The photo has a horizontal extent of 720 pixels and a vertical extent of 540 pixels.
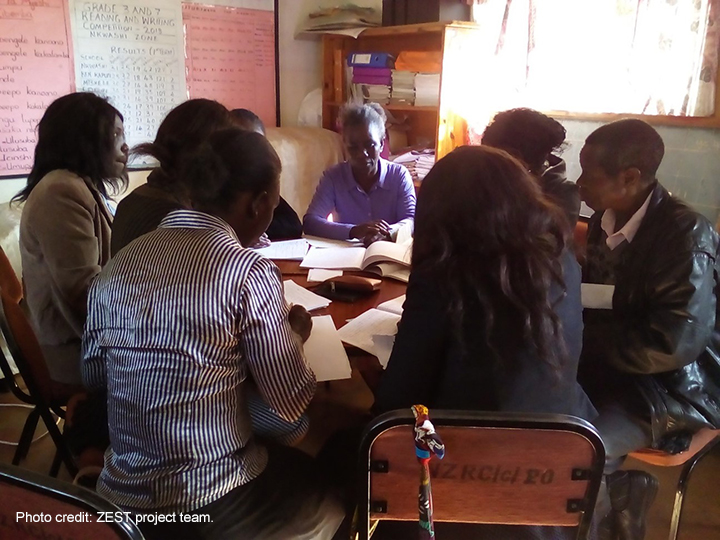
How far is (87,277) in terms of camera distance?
1655mm

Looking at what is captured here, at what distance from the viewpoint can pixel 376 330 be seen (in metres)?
1.43

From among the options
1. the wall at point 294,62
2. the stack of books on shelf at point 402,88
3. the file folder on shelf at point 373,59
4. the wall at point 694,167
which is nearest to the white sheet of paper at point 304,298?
the wall at point 694,167

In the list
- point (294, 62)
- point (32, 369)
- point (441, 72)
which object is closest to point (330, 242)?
point (32, 369)

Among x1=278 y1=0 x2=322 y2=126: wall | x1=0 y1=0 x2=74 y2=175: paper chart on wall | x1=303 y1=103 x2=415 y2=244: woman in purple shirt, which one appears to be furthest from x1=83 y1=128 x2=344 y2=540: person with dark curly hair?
x1=278 y1=0 x2=322 y2=126: wall

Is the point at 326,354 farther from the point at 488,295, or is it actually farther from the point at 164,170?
the point at 164,170

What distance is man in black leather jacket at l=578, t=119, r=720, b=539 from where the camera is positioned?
1.35 meters

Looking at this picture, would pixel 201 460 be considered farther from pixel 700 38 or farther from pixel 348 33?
pixel 348 33

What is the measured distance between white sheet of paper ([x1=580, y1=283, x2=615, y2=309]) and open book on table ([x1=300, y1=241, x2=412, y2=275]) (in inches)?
20.3

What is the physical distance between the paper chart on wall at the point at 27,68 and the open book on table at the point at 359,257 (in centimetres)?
164

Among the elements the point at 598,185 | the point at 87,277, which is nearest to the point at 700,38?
the point at 598,185

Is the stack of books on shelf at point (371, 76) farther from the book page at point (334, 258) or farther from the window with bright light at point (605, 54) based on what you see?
the book page at point (334, 258)

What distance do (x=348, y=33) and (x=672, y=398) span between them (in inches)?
106

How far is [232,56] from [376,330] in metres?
2.55

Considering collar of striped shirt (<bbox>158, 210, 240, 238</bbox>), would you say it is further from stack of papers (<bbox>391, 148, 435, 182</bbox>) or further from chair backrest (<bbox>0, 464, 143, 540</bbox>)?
stack of papers (<bbox>391, 148, 435, 182</bbox>)
